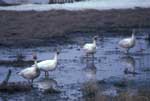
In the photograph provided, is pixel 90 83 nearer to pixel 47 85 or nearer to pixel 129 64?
pixel 47 85

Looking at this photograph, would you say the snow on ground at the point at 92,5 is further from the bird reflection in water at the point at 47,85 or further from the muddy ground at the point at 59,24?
the bird reflection in water at the point at 47,85

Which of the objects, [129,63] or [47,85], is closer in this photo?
[47,85]

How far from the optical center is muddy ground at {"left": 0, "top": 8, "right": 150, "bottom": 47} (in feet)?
92.3

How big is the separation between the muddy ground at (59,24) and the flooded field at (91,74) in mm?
2305

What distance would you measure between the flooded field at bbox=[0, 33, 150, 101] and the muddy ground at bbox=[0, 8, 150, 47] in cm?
230

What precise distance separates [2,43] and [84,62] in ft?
21.7

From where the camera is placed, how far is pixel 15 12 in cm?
3900

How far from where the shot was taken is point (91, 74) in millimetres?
18734

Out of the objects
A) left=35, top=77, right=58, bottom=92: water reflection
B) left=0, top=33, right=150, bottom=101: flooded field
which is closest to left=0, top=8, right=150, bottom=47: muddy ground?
left=0, top=33, right=150, bottom=101: flooded field

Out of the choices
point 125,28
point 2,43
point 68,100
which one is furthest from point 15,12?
point 68,100

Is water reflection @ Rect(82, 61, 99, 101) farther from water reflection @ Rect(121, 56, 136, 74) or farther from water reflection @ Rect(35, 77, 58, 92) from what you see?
water reflection @ Rect(121, 56, 136, 74)

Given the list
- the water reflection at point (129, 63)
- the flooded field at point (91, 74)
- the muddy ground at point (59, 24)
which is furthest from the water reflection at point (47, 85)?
the muddy ground at point (59, 24)

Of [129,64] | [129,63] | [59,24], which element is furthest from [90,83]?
[59,24]

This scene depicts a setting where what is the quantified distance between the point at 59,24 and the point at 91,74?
14.8 metres
